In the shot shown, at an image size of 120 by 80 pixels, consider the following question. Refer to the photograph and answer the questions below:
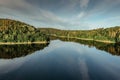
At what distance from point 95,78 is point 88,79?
3536mm

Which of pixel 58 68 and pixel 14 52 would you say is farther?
pixel 14 52

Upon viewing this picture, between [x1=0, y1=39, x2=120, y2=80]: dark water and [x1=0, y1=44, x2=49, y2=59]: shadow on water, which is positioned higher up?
[x1=0, y1=44, x2=49, y2=59]: shadow on water

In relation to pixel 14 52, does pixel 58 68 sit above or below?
below

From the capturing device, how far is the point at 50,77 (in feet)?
203

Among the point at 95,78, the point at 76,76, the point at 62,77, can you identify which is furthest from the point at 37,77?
the point at 95,78

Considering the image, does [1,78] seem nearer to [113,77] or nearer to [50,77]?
[50,77]

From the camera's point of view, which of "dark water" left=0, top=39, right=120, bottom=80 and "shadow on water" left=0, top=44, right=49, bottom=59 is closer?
"dark water" left=0, top=39, right=120, bottom=80

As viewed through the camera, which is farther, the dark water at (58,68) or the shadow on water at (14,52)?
the shadow on water at (14,52)

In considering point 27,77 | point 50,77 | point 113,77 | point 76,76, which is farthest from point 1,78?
point 113,77

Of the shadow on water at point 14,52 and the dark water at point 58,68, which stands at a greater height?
the shadow on water at point 14,52

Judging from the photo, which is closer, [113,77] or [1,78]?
[1,78]

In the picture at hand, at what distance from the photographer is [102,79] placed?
6041 centimetres

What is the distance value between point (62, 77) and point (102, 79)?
47.1ft

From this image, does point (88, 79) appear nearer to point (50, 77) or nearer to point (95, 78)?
point (95, 78)
